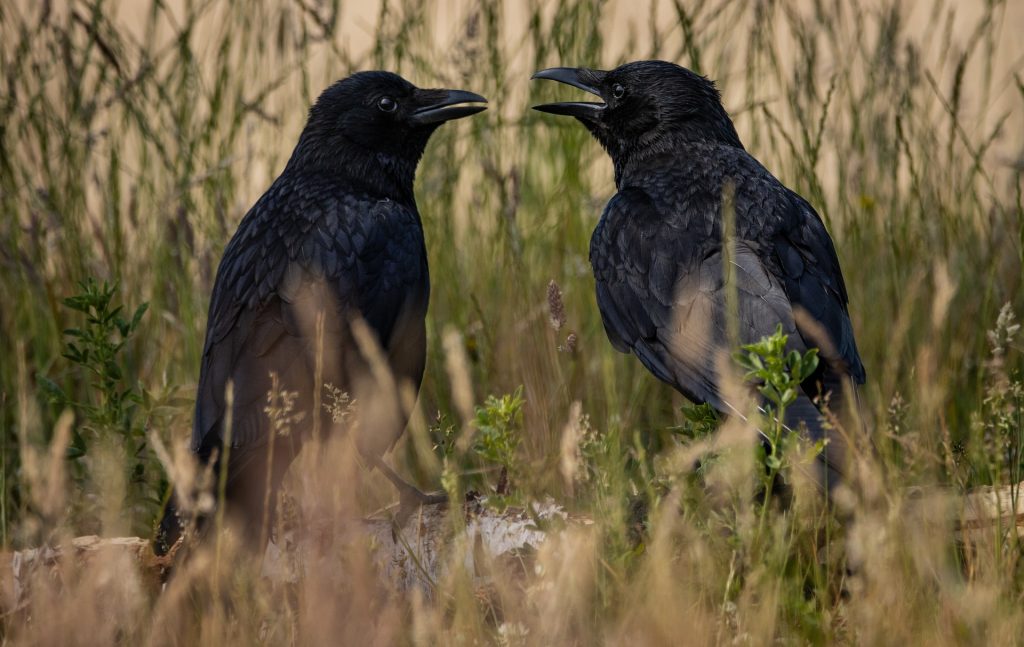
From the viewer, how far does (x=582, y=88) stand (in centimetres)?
420

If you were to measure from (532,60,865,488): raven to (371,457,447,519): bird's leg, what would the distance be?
0.73 meters

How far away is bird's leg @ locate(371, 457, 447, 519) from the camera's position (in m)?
3.43

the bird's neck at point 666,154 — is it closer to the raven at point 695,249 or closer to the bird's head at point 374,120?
the raven at point 695,249

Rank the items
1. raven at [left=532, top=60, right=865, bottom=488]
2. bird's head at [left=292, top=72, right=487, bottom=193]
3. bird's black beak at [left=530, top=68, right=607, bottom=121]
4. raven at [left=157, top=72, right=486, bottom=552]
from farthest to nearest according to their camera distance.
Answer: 1. bird's black beak at [left=530, top=68, right=607, bottom=121]
2. bird's head at [left=292, top=72, right=487, bottom=193]
3. raven at [left=532, top=60, right=865, bottom=488]
4. raven at [left=157, top=72, right=486, bottom=552]

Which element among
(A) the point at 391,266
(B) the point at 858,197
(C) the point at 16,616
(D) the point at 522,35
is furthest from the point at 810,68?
(C) the point at 16,616

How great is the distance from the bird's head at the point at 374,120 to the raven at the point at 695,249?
14.9 inches

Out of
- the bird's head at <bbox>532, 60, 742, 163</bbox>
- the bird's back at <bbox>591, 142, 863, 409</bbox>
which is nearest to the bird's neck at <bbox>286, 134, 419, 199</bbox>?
the bird's head at <bbox>532, 60, 742, 163</bbox>

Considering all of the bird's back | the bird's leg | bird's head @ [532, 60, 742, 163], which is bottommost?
the bird's leg

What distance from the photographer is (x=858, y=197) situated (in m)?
4.62

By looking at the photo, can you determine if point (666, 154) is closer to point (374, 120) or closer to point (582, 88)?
point (582, 88)

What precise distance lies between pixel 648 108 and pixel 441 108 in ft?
2.26

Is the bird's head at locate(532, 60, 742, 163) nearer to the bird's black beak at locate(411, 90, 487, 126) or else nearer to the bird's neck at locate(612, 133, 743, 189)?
the bird's neck at locate(612, 133, 743, 189)

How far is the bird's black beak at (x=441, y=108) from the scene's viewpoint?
408 centimetres

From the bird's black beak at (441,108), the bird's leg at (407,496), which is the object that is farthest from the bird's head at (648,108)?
the bird's leg at (407,496)
